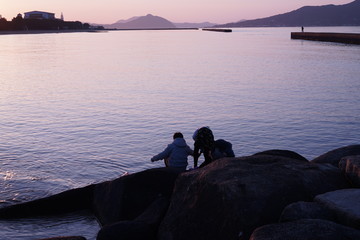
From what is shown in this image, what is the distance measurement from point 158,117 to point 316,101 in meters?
9.07

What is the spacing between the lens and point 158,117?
2081cm

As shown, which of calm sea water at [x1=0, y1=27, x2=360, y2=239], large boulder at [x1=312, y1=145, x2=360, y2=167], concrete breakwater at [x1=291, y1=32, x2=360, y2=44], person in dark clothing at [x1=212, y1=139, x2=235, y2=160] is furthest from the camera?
concrete breakwater at [x1=291, y1=32, x2=360, y2=44]

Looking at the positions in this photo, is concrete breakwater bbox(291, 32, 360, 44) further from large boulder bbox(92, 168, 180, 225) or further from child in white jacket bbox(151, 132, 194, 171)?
large boulder bbox(92, 168, 180, 225)

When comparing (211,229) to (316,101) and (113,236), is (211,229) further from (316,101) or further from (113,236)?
(316,101)

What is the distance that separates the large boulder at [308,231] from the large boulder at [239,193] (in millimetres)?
645

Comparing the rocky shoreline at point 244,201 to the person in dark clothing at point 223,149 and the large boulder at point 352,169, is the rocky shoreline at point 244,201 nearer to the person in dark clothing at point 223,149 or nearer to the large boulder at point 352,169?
the large boulder at point 352,169

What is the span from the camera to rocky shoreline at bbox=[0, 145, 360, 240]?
17.3 feet

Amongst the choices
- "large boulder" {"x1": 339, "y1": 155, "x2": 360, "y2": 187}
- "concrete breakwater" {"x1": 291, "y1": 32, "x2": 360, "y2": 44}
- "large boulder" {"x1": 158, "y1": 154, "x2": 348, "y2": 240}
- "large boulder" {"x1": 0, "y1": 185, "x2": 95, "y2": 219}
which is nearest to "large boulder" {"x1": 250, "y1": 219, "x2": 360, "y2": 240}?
"large boulder" {"x1": 158, "y1": 154, "x2": 348, "y2": 240}

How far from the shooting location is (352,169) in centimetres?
645

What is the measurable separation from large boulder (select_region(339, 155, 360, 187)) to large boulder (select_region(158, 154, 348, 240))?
0.34 ft

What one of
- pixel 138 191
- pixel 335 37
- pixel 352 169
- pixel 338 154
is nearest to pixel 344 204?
pixel 352 169

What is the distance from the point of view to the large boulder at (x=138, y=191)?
770cm

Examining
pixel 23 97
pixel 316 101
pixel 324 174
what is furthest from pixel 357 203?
pixel 23 97

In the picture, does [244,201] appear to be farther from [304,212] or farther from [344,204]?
[344,204]
